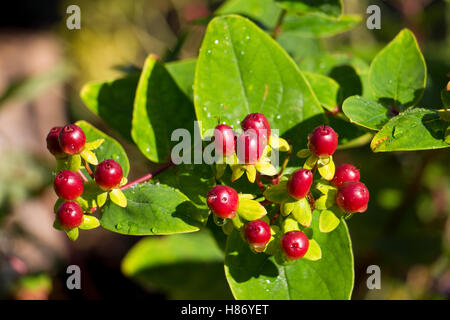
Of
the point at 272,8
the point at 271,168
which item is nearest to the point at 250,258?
the point at 271,168

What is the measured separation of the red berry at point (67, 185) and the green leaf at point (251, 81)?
29cm

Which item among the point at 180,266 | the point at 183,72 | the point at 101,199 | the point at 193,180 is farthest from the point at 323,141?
the point at 180,266

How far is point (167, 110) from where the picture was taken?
3.60 feet

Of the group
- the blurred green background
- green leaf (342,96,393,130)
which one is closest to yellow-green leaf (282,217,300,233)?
green leaf (342,96,393,130)

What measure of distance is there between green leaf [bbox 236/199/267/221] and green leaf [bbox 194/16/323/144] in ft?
0.62

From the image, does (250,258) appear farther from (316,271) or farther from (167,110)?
(167,110)

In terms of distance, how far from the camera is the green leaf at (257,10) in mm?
1403

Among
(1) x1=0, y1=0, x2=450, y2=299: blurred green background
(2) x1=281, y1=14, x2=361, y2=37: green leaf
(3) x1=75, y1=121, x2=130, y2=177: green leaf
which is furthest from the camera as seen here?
(1) x1=0, y1=0, x2=450, y2=299: blurred green background

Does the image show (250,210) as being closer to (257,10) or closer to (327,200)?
(327,200)

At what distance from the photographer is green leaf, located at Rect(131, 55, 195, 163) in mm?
1074

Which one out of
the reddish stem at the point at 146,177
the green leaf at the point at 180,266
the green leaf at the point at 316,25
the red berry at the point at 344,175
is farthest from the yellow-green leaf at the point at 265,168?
the green leaf at the point at 180,266

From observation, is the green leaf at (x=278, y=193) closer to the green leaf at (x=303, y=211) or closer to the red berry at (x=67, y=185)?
the green leaf at (x=303, y=211)

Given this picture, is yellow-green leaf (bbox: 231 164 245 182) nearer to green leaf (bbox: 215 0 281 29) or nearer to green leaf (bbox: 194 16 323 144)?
green leaf (bbox: 194 16 323 144)

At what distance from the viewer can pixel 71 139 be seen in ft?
2.84
